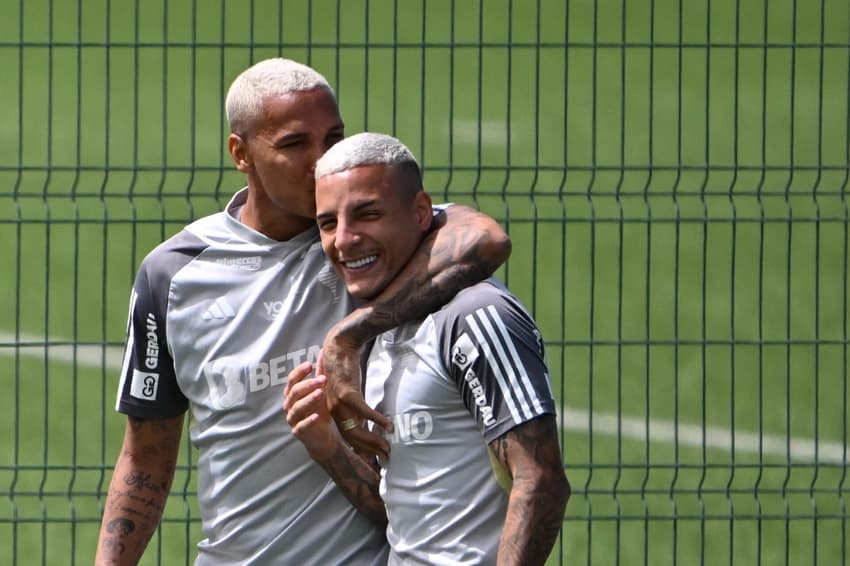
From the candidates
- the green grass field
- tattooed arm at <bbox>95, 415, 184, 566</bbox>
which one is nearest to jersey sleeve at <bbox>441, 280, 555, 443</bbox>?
tattooed arm at <bbox>95, 415, 184, 566</bbox>

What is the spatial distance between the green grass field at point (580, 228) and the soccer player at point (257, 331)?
3137 mm

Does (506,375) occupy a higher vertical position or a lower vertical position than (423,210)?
lower

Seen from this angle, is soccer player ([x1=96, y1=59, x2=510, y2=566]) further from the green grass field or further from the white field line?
the white field line

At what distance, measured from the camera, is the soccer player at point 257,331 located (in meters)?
3.83

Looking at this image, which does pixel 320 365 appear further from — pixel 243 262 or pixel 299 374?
pixel 243 262

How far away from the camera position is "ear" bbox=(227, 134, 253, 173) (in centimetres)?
394

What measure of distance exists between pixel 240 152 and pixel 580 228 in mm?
9218

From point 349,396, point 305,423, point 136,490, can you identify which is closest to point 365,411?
point 349,396

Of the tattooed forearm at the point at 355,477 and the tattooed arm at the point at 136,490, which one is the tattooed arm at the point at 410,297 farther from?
the tattooed arm at the point at 136,490

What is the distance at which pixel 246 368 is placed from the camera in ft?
12.8

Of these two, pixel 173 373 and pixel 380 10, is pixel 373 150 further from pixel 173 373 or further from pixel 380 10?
pixel 380 10

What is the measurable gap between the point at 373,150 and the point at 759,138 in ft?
35.6

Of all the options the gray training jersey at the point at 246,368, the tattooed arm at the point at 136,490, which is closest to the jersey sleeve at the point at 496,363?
the gray training jersey at the point at 246,368

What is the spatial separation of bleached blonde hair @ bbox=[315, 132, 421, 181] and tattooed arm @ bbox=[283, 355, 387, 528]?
0.43 metres
